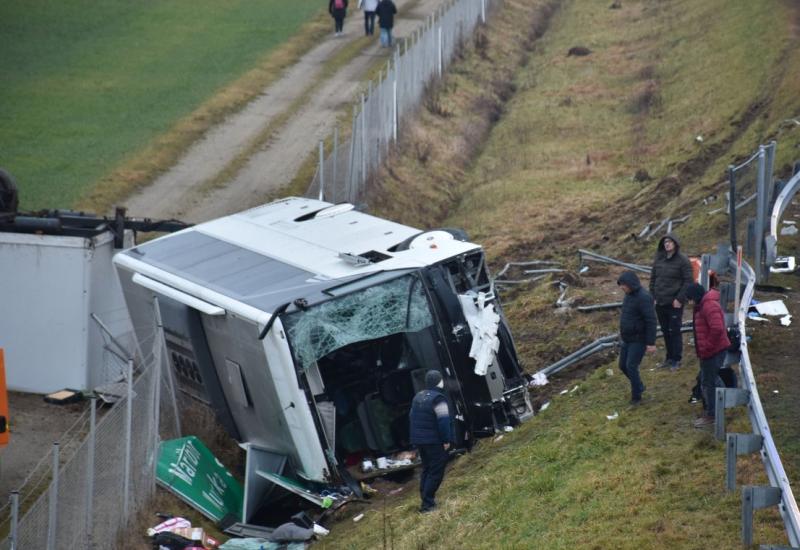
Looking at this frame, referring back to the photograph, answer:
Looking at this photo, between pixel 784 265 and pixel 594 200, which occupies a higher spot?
pixel 594 200

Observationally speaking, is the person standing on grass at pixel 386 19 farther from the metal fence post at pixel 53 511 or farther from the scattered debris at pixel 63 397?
the metal fence post at pixel 53 511

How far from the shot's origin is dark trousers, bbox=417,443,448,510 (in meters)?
13.6

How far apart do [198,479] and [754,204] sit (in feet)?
29.3

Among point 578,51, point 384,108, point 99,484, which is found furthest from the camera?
point 578,51

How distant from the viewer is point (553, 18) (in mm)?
49375

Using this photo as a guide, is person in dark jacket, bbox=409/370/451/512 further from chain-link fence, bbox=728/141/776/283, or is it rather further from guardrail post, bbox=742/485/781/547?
chain-link fence, bbox=728/141/776/283

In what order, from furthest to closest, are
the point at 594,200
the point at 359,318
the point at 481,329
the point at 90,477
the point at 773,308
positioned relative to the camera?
the point at 594,200
the point at 773,308
the point at 481,329
the point at 359,318
the point at 90,477

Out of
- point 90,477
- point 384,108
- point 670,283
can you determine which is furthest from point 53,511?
point 384,108

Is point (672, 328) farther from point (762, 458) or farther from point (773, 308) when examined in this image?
point (762, 458)

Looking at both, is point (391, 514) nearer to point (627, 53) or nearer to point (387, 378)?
point (387, 378)

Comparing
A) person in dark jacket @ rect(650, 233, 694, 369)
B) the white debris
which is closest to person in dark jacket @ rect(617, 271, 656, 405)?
person in dark jacket @ rect(650, 233, 694, 369)

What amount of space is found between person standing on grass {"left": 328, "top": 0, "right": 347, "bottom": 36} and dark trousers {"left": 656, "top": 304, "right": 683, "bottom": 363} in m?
29.2

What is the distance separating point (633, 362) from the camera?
1465 centimetres

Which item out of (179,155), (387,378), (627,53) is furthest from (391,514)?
(627,53)
